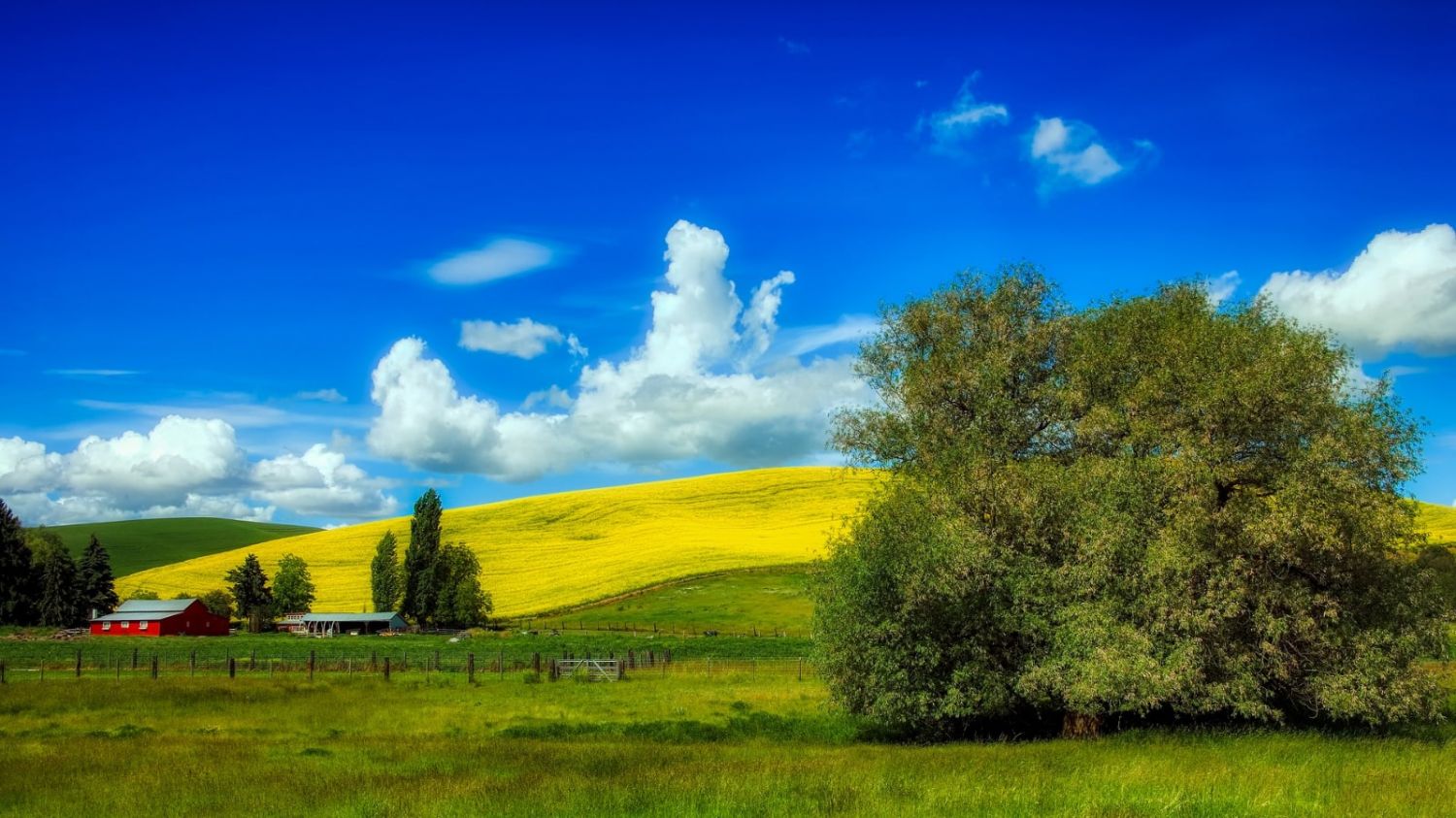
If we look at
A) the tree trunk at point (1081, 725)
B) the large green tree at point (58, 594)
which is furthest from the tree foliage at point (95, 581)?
the tree trunk at point (1081, 725)

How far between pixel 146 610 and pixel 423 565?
89.1 ft

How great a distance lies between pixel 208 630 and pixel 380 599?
17.1 metres

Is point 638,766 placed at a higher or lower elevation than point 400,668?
higher

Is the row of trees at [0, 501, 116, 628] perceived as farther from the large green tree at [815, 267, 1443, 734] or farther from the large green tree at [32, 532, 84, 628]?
the large green tree at [815, 267, 1443, 734]

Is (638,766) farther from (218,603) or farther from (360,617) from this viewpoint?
(218,603)

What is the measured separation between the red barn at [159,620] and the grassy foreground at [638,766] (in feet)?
227

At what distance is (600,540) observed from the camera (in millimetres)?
132250

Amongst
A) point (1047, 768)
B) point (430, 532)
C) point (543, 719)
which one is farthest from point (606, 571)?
point (1047, 768)

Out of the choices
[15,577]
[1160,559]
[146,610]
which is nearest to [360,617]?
[146,610]

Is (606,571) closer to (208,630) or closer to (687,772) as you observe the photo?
(208,630)

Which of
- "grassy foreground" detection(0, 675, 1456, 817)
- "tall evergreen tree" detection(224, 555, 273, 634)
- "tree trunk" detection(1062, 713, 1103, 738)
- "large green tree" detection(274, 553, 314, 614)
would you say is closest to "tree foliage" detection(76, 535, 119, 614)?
"tall evergreen tree" detection(224, 555, 273, 634)

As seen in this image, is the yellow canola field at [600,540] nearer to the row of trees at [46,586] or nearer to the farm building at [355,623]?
the farm building at [355,623]

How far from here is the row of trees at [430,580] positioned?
9856 cm

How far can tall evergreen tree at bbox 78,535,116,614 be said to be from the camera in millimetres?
112188
